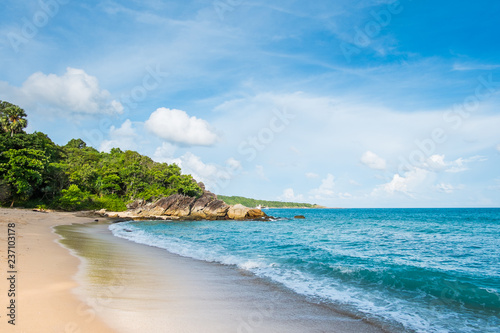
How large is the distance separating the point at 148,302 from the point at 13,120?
61637 mm

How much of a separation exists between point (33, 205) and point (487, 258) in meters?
61.0

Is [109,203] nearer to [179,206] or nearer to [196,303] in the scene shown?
[179,206]

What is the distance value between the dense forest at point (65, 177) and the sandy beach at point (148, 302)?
40.7 metres

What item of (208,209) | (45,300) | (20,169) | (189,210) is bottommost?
(189,210)

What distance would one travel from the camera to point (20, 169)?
4241cm

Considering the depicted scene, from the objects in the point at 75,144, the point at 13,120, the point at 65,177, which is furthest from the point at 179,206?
the point at 75,144

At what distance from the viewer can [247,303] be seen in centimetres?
830

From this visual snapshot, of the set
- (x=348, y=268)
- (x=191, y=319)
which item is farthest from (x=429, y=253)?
(x=191, y=319)

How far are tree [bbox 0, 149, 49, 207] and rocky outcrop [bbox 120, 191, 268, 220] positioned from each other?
21146 millimetres

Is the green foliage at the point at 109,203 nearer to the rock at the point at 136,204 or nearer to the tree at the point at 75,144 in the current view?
the rock at the point at 136,204

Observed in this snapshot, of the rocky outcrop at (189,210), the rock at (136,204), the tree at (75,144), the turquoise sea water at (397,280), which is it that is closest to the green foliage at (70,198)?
the rocky outcrop at (189,210)

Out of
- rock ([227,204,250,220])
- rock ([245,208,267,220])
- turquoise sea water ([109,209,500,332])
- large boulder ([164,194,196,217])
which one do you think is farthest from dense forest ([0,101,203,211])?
turquoise sea water ([109,209,500,332])

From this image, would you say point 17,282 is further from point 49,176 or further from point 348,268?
point 49,176

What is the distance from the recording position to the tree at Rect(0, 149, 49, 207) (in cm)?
4184
